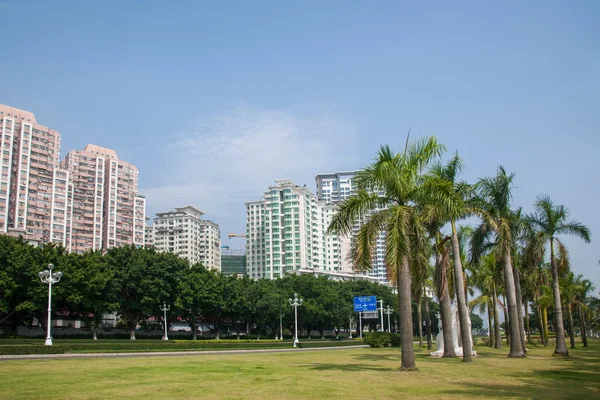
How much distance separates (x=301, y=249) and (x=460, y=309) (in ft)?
471

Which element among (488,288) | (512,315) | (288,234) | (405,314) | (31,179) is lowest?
(512,315)

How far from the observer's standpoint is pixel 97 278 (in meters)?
52.3

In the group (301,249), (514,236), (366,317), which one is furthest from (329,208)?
(514,236)

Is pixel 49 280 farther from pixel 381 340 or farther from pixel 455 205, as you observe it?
pixel 381 340

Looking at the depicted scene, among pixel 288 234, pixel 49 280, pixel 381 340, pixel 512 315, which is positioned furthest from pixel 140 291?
pixel 288 234

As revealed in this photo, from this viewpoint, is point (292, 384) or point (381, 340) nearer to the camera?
point (292, 384)

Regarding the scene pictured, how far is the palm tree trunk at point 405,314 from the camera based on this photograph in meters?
19.4

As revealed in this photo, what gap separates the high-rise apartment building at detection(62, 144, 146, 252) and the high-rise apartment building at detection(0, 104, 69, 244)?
10176 millimetres

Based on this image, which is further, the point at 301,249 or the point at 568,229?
the point at 301,249

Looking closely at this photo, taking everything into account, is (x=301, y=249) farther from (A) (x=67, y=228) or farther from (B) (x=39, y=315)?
(B) (x=39, y=315)

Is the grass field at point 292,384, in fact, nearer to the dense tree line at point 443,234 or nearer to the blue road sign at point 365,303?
the dense tree line at point 443,234

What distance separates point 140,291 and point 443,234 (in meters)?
38.4

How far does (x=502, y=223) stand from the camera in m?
30.2

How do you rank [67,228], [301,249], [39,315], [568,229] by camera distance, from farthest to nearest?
1. [301,249]
2. [67,228]
3. [39,315]
4. [568,229]
